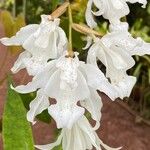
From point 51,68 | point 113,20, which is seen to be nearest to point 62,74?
point 51,68

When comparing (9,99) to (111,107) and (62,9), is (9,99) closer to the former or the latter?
(62,9)

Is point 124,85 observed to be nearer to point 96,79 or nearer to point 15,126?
point 96,79

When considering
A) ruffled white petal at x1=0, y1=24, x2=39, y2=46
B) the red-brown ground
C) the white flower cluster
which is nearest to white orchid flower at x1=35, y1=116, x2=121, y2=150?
the white flower cluster

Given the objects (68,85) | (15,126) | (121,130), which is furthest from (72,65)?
(121,130)

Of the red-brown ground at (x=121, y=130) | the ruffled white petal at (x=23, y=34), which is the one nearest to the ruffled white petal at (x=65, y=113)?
the ruffled white petal at (x=23, y=34)

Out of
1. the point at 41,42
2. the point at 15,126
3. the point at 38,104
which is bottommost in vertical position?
the point at 15,126

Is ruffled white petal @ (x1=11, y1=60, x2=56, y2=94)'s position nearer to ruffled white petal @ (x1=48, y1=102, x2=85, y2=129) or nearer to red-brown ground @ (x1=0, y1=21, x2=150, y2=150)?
ruffled white petal @ (x1=48, y1=102, x2=85, y2=129)
